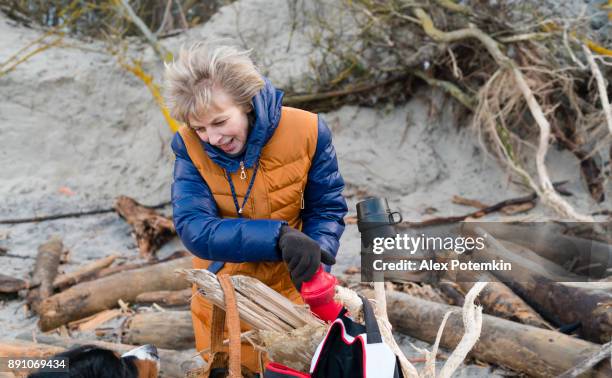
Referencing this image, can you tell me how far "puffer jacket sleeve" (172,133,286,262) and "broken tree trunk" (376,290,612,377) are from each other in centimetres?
128

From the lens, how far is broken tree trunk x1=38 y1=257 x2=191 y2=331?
3811mm

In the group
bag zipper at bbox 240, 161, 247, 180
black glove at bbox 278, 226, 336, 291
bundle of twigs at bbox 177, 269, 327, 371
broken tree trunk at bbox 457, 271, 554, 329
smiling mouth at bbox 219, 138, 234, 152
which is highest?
smiling mouth at bbox 219, 138, 234, 152

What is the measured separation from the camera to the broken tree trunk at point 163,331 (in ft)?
11.2

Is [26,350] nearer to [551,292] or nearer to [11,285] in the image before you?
[11,285]

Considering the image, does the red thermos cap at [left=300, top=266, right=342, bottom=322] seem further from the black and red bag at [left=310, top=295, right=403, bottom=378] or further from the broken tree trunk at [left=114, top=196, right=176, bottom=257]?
the broken tree trunk at [left=114, top=196, right=176, bottom=257]

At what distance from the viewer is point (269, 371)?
1.84 metres

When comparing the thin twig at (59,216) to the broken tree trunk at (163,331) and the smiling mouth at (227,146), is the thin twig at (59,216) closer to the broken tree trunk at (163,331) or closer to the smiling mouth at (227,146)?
the broken tree trunk at (163,331)

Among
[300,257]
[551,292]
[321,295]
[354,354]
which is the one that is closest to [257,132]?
[300,257]

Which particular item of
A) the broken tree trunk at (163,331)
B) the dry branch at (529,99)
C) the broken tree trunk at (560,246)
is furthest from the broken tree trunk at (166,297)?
the dry branch at (529,99)

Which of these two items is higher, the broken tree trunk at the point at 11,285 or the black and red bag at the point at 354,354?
the black and red bag at the point at 354,354

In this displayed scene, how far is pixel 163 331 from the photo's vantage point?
11.2 feet

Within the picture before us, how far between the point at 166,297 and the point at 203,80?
218 centimetres

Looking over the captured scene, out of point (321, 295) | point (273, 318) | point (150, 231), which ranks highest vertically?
point (321, 295)

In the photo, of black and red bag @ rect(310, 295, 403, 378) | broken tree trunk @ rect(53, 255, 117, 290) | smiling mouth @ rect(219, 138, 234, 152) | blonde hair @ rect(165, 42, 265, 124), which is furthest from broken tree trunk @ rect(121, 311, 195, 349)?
black and red bag @ rect(310, 295, 403, 378)
